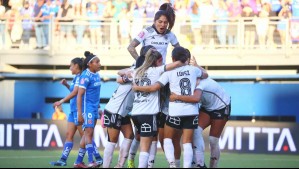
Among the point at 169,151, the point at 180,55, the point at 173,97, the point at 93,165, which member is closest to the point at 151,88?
the point at 173,97

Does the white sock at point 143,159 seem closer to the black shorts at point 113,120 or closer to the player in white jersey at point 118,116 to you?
the player in white jersey at point 118,116

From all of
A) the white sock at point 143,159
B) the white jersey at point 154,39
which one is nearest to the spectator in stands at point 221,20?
the white jersey at point 154,39

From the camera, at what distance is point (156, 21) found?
1523cm

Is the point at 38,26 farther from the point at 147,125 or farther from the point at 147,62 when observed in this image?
the point at 147,125

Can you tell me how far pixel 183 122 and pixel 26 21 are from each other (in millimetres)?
15160

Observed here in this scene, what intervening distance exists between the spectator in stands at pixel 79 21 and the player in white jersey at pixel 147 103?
14052 millimetres

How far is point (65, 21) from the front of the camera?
29.0 m

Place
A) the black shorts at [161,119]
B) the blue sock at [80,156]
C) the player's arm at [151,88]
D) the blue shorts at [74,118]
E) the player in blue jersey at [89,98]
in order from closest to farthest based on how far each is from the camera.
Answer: the player's arm at [151,88] → the black shorts at [161,119] → the player in blue jersey at [89,98] → the blue sock at [80,156] → the blue shorts at [74,118]

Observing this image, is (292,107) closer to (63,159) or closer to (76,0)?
(76,0)

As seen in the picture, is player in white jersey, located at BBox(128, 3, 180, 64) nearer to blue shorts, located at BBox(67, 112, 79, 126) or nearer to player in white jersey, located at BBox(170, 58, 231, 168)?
player in white jersey, located at BBox(170, 58, 231, 168)

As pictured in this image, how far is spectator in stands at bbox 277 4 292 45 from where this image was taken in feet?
90.1

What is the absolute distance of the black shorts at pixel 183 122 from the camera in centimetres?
1444

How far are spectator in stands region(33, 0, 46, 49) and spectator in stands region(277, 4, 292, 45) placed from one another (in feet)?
23.6

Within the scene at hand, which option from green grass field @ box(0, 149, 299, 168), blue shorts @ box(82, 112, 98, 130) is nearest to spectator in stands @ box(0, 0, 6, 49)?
green grass field @ box(0, 149, 299, 168)
